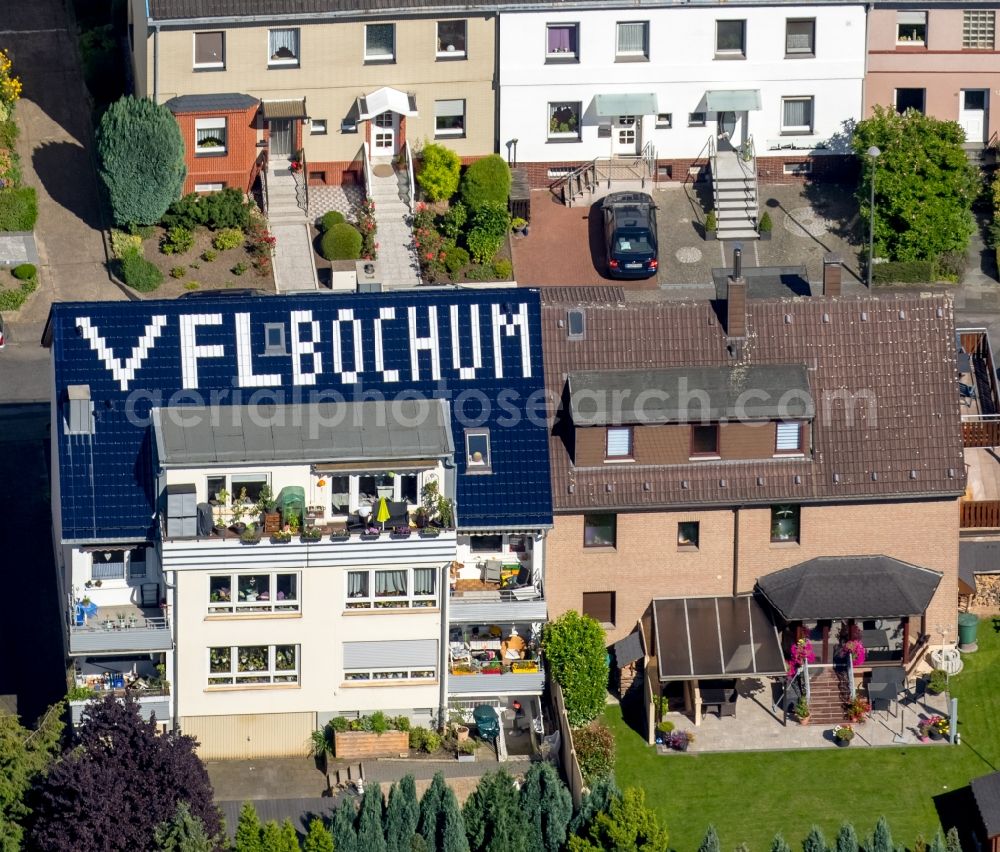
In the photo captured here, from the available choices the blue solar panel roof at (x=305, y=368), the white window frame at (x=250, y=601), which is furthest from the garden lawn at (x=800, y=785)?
the white window frame at (x=250, y=601)

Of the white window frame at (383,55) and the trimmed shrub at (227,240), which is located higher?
the white window frame at (383,55)

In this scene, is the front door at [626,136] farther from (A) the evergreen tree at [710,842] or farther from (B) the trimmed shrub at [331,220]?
(A) the evergreen tree at [710,842]

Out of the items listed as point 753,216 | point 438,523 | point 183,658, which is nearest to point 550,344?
point 438,523

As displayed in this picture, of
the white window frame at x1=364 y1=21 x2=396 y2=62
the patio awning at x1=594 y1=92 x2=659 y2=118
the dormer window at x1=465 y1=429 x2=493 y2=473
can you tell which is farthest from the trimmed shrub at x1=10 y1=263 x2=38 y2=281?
the dormer window at x1=465 y1=429 x2=493 y2=473

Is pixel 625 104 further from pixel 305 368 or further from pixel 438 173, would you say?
pixel 305 368

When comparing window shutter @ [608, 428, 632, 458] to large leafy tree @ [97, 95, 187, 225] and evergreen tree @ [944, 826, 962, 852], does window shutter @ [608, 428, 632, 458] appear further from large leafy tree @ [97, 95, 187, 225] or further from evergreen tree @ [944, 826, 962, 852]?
large leafy tree @ [97, 95, 187, 225]
